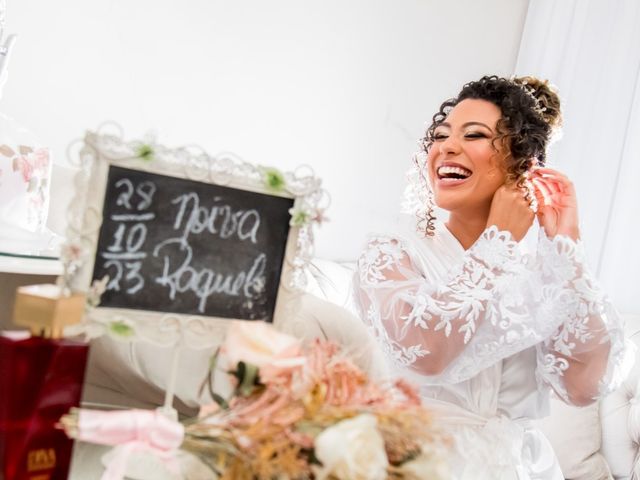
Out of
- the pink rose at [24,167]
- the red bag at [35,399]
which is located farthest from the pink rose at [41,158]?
the red bag at [35,399]

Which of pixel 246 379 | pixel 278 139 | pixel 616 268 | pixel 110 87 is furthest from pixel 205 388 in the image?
pixel 616 268

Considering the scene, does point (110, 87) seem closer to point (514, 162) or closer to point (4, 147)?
point (4, 147)

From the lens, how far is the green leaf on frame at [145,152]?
2.16 feet

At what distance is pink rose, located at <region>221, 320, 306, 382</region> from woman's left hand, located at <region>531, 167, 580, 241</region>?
3.30ft

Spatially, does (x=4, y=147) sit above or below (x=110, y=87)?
below

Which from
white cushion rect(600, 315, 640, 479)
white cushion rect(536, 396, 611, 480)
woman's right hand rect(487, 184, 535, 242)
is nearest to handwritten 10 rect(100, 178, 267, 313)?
woman's right hand rect(487, 184, 535, 242)

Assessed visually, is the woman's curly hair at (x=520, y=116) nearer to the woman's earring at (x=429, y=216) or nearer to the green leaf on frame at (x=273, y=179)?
the woman's earring at (x=429, y=216)

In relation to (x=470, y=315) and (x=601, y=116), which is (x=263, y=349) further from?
(x=601, y=116)

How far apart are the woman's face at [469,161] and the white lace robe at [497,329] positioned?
0.53 feet

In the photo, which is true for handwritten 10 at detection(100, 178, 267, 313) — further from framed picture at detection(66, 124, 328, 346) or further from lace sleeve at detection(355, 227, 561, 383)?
lace sleeve at detection(355, 227, 561, 383)

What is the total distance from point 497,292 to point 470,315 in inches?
2.9

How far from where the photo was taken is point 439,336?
1.40m

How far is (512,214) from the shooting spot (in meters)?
1.49

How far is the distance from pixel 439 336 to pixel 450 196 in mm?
355
